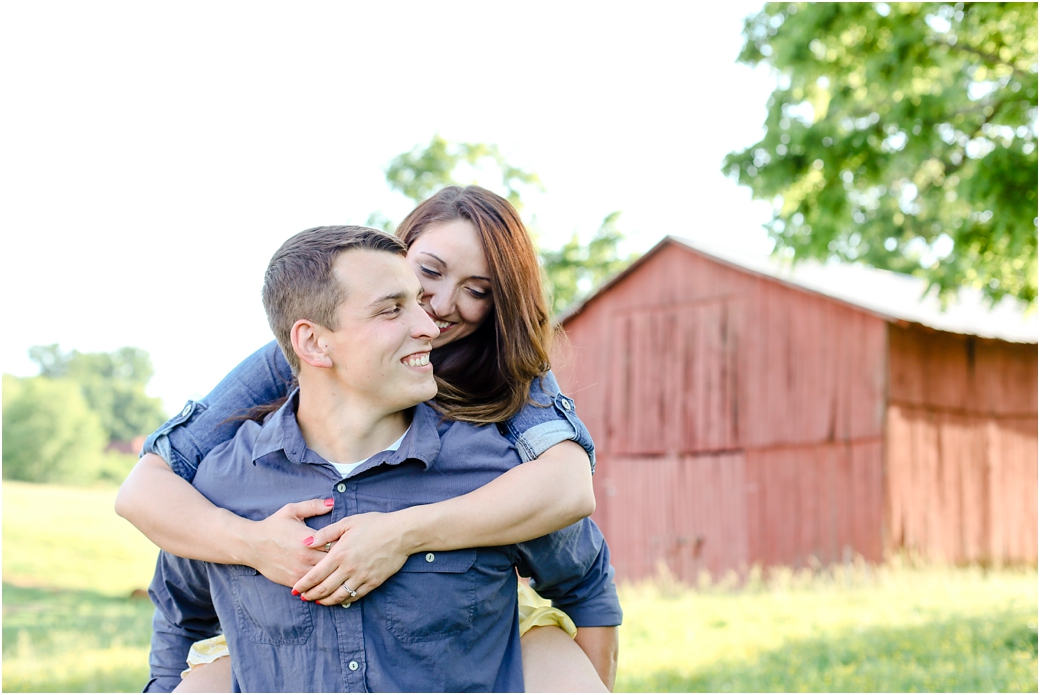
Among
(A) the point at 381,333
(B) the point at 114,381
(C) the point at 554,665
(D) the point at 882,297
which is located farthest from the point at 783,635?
(B) the point at 114,381

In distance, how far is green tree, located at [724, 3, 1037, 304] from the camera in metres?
9.20

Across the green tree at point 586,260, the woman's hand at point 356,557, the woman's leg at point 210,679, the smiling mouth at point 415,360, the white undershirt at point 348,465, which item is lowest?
the woman's leg at point 210,679

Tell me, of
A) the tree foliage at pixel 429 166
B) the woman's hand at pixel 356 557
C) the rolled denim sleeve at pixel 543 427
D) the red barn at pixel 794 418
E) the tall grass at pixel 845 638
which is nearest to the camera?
the woman's hand at pixel 356 557

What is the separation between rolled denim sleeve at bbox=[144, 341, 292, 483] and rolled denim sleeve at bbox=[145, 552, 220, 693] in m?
0.30

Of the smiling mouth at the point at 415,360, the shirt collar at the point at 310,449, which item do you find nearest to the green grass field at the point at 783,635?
the shirt collar at the point at 310,449

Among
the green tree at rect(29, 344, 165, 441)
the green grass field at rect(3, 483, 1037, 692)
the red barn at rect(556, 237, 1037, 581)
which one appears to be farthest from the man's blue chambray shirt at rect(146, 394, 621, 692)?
the green tree at rect(29, 344, 165, 441)

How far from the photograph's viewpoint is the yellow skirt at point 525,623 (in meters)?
3.01

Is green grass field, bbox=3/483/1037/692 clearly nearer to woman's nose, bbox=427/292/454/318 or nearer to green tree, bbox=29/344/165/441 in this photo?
woman's nose, bbox=427/292/454/318

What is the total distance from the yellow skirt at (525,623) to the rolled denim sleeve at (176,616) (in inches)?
3.2

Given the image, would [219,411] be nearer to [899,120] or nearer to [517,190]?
[899,120]

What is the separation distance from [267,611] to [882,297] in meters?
20.0

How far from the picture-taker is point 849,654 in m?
9.05

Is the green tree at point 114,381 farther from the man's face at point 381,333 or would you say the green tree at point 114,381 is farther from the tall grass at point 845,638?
the man's face at point 381,333

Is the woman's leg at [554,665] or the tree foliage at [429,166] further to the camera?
the tree foliage at [429,166]
